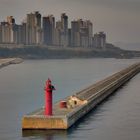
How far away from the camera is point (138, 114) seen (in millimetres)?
31672

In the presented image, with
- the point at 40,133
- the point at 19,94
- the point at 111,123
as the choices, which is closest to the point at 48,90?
the point at 40,133

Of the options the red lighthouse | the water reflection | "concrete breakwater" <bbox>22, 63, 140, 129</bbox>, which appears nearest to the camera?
the water reflection

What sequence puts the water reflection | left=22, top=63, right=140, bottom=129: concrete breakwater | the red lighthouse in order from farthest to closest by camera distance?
left=22, top=63, right=140, bottom=129: concrete breakwater → the red lighthouse → the water reflection

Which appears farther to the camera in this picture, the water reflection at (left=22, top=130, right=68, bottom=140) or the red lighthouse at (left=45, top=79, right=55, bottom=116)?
the red lighthouse at (left=45, top=79, right=55, bottom=116)

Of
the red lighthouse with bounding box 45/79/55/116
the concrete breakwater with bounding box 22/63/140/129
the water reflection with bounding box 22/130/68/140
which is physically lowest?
the water reflection with bounding box 22/130/68/140

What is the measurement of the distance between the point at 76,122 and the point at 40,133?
3091mm

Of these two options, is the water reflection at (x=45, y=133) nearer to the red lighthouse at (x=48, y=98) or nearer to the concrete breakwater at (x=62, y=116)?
the concrete breakwater at (x=62, y=116)

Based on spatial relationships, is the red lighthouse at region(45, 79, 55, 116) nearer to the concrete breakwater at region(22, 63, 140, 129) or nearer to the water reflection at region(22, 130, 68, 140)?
the concrete breakwater at region(22, 63, 140, 129)

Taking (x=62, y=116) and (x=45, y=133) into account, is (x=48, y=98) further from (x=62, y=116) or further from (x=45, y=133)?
(x=45, y=133)

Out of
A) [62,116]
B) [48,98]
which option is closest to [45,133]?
[62,116]

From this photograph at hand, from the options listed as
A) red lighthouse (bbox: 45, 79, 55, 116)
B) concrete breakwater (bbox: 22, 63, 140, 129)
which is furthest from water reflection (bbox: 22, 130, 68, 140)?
red lighthouse (bbox: 45, 79, 55, 116)

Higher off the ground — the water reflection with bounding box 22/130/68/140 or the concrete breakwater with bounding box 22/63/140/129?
the concrete breakwater with bounding box 22/63/140/129

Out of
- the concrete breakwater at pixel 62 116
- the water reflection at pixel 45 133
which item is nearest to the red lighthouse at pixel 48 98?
the concrete breakwater at pixel 62 116

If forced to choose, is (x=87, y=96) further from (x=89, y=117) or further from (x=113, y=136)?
(x=113, y=136)
